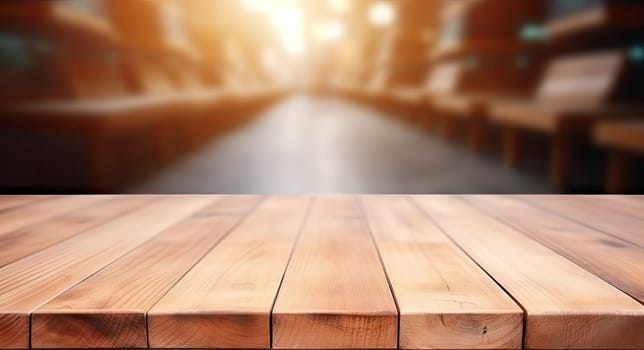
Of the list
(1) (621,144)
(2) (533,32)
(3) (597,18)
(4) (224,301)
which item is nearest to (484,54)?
(2) (533,32)

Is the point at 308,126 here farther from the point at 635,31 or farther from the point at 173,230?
the point at 173,230

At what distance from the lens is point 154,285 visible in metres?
0.69

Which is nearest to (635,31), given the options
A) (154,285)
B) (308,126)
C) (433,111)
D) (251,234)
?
(433,111)

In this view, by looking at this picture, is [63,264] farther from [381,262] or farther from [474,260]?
[474,260]

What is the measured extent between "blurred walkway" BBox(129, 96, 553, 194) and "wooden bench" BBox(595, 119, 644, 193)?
18 cm

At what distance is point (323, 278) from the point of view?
71 centimetres

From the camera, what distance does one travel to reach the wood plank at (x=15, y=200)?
3.98 ft

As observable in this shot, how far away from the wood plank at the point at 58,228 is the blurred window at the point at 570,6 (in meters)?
1.23

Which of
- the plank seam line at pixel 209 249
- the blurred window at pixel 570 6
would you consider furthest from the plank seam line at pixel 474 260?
the blurred window at pixel 570 6

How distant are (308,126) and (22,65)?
97 centimetres

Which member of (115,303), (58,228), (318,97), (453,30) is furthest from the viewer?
(453,30)

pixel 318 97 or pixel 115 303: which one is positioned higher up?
pixel 318 97

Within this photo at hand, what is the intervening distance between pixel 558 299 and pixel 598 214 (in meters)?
0.55

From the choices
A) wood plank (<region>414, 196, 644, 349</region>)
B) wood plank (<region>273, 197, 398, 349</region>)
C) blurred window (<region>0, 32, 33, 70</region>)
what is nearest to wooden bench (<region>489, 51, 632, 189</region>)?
wood plank (<region>414, 196, 644, 349</region>)
